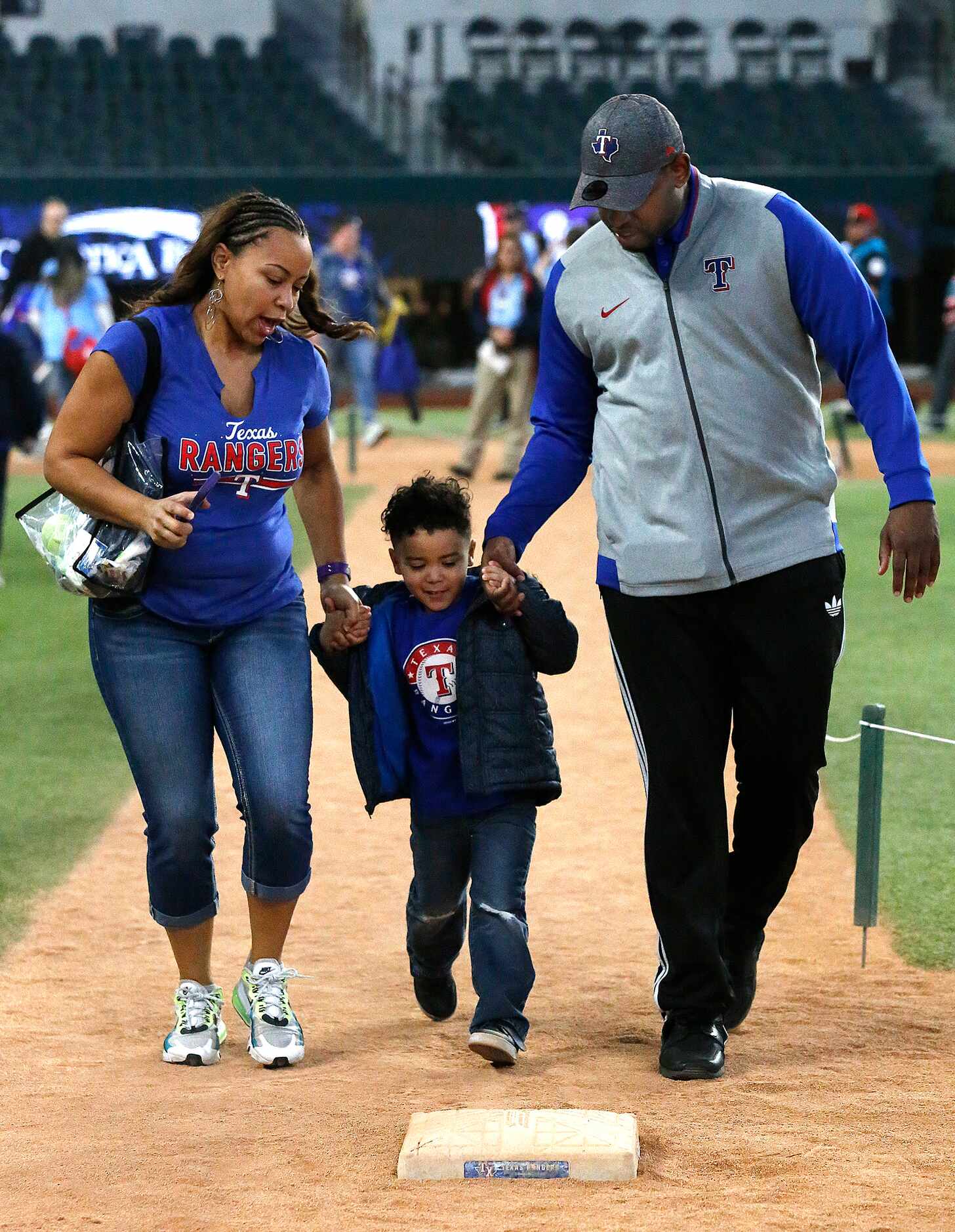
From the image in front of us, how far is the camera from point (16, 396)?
11781mm

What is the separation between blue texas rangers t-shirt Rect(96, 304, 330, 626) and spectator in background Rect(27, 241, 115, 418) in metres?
14.0

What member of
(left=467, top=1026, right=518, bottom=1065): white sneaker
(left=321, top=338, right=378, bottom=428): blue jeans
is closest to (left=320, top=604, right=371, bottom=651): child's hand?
(left=467, top=1026, right=518, bottom=1065): white sneaker

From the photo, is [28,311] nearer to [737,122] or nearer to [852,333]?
[737,122]

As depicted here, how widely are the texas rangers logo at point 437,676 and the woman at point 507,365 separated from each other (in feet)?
41.1

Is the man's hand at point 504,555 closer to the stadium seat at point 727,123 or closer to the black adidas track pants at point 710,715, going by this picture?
the black adidas track pants at point 710,715

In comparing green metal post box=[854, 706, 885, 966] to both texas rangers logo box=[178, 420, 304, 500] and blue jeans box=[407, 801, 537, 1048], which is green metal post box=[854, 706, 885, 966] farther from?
texas rangers logo box=[178, 420, 304, 500]

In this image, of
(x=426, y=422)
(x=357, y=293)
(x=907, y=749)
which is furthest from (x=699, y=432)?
(x=426, y=422)

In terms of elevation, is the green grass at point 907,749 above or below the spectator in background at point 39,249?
below

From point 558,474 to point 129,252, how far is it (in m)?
22.9

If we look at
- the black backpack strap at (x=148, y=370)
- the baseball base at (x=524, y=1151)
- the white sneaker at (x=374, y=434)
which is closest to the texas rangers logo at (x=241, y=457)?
the black backpack strap at (x=148, y=370)

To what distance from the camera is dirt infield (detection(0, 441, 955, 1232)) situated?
3434mm

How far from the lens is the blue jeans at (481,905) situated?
4.21 metres

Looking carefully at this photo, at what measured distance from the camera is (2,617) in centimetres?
1123

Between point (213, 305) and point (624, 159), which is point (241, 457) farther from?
point (624, 159)
